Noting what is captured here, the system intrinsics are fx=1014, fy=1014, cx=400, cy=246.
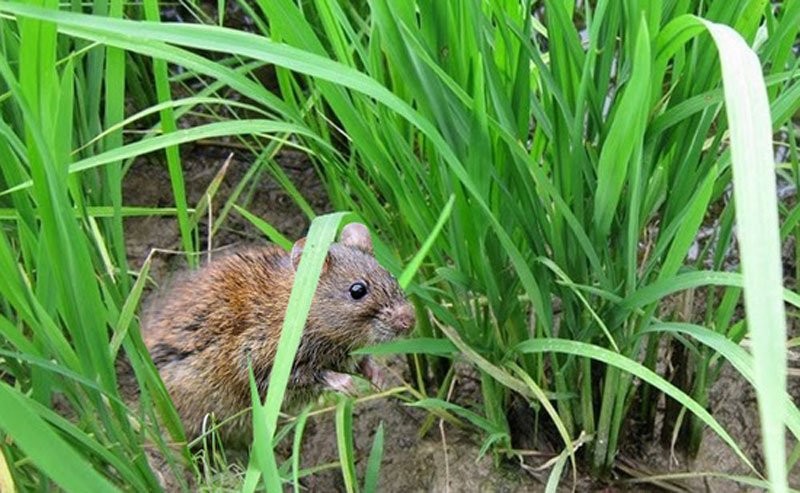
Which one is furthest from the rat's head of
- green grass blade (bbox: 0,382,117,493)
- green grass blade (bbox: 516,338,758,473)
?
green grass blade (bbox: 0,382,117,493)

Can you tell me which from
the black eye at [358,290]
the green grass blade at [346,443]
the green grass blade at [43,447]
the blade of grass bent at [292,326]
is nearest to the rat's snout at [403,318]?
the black eye at [358,290]

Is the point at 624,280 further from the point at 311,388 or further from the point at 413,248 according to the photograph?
the point at 311,388

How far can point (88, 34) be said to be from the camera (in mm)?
1624

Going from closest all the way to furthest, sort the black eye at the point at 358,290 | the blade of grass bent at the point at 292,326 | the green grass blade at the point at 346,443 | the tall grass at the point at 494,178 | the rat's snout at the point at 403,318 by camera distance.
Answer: the blade of grass bent at the point at 292,326, the tall grass at the point at 494,178, the green grass blade at the point at 346,443, the rat's snout at the point at 403,318, the black eye at the point at 358,290

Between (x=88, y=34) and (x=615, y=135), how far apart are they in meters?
0.87

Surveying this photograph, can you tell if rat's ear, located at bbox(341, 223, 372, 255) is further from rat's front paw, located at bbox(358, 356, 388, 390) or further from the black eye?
rat's front paw, located at bbox(358, 356, 388, 390)

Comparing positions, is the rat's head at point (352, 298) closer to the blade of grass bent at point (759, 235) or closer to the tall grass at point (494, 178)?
the tall grass at point (494, 178)

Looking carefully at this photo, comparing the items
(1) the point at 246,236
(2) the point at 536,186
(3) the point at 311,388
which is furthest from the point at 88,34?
(1) the point at 246,236

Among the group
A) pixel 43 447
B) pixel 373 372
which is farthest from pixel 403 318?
pixel 43 447

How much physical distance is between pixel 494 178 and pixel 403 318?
64 centimetres

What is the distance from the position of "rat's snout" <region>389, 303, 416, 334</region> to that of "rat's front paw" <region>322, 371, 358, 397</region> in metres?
0.20

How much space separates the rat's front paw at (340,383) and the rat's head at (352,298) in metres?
0.10

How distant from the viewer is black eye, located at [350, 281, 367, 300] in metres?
2.58

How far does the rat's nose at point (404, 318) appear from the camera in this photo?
2.47 m
